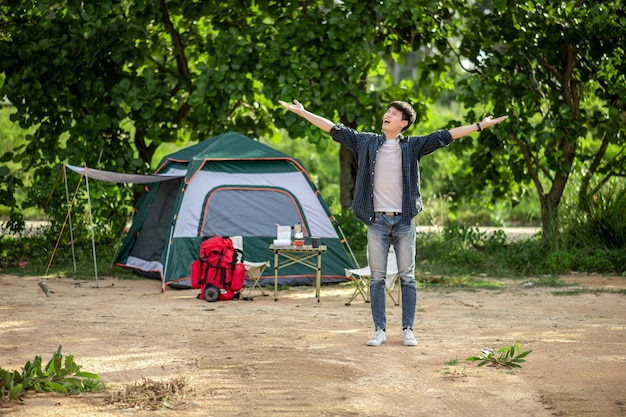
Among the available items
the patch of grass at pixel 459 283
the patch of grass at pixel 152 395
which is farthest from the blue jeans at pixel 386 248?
the patch of grass at pixel 459 283

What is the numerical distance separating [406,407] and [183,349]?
202 centimetres

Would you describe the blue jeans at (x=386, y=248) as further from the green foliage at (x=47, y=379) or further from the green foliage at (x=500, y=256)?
the green foliage at (x=500, y=256)

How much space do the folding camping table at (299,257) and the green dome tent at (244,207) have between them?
0.13 meters

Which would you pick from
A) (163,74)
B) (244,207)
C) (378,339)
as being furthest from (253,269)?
(163,74)

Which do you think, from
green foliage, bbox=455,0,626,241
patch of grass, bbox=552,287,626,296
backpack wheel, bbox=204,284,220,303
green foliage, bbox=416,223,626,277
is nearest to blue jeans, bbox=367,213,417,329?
backpack wheel, bbox=204,284,220,303

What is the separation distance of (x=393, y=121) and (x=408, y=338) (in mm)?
1539

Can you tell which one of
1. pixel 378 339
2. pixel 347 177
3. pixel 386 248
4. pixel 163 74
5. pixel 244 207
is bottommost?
pixel 378 339

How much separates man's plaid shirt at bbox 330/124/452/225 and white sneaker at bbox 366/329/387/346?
2.66ft

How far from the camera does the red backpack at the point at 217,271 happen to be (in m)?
8.85

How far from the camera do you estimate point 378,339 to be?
20.7ft

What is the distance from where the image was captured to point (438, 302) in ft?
28.9

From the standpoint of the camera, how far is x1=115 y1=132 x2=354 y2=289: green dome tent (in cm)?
981

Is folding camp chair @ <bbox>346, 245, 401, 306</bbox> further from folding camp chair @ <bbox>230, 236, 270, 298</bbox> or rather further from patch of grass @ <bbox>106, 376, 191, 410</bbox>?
patch of grass @ <bbox>106, 376, 191, 410</bbox>

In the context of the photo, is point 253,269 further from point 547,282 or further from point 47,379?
point 47,379
